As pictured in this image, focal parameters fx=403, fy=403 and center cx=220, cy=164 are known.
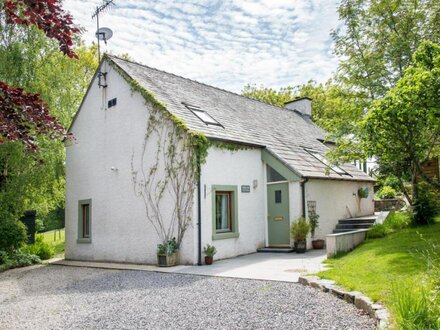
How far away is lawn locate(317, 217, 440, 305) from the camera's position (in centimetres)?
683

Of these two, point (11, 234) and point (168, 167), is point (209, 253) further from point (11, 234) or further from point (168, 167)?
point (11, 234)

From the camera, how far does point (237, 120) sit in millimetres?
16484

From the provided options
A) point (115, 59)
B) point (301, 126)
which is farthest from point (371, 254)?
point (301, 126)

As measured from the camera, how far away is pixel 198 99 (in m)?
16.5

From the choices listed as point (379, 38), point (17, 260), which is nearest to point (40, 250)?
point (17, 260)

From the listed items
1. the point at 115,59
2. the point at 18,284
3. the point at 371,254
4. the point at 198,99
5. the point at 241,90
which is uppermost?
the point at 241,90

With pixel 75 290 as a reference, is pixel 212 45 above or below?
above

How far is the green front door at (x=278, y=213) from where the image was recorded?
14539 millimetres

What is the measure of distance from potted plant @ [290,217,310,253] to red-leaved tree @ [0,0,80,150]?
9.88 meters

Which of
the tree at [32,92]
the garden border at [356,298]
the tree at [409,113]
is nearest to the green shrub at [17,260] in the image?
the tree at [32,92]

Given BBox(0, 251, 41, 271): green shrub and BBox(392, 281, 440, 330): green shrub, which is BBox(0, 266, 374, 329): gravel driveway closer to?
BBox(392, 281, 440, 330): green shrub

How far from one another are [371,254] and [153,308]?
5.83m

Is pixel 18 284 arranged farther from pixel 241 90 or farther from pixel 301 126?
pixel 241 90

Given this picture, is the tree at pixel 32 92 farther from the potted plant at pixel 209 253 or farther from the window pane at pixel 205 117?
the potted plant at pixel 209 253
